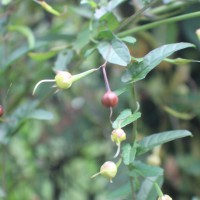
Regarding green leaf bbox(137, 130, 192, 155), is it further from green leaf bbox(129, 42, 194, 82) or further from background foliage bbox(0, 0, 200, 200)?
background foliage bbox(0, 0, 200, 200)

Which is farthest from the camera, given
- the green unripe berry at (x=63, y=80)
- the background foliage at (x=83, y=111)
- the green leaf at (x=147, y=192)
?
the background foliage at (x=83, y=111)

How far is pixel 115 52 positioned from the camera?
57cm

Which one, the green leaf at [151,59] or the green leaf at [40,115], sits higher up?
the green leaf at [151,59]

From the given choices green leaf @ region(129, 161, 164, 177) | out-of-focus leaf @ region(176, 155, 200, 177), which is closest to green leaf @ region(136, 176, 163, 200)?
green leaf @ region(129, 161, 164, 177)

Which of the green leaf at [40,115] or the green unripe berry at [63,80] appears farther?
the green leaf at [40,115]

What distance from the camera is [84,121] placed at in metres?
1.17

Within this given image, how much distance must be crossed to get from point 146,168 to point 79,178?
73 cm

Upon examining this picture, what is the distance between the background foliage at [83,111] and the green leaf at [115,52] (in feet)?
0.79

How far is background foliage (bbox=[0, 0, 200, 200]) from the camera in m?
0.99

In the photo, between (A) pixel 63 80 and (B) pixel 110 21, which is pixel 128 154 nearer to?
(A) pixel 63 80

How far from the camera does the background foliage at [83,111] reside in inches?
38.9

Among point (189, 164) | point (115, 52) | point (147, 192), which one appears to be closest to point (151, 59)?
point (115, 52)

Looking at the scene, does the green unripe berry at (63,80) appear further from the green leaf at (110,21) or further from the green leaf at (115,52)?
the green leaf at (110,21)

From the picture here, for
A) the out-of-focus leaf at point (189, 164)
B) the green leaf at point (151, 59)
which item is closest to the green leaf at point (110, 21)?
the green leaf at point (151, 59)
